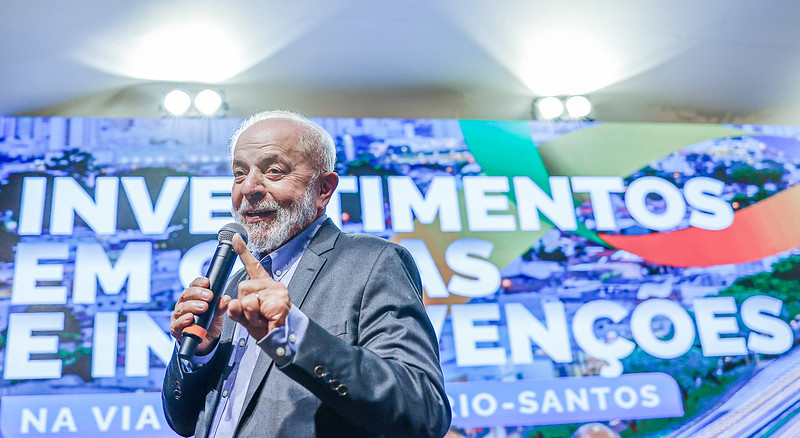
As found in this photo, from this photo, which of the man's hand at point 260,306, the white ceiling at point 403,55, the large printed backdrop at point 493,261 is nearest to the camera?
the man's hand at point 260,306

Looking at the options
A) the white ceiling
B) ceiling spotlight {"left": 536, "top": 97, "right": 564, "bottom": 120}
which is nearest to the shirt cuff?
the white ceiling

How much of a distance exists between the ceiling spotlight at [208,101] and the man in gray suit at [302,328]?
7.41ft

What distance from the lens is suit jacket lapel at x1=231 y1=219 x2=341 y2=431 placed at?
122 centimetres

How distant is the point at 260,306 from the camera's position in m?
1.06

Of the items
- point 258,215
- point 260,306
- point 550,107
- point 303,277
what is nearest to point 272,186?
point 258,215

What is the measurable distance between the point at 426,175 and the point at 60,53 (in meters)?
2.05

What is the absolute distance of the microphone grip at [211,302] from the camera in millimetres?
1167

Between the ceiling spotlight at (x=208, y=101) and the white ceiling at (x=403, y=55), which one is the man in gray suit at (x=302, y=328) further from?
the ceiling spotlight at (x=208, y=101)

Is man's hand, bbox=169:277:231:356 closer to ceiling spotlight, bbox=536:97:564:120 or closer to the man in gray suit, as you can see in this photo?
the man in gray suit

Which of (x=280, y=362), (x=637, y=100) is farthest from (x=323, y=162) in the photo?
(x=637, y=100)

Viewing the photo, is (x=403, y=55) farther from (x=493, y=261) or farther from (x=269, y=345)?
(x=269, y=345)

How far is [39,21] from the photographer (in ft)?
10.7

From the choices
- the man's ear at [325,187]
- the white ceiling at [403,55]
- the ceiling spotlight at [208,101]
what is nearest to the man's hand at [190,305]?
the man's ear at [325,187]

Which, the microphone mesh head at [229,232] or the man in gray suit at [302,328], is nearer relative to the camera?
the man in gray suit at [302,328]
